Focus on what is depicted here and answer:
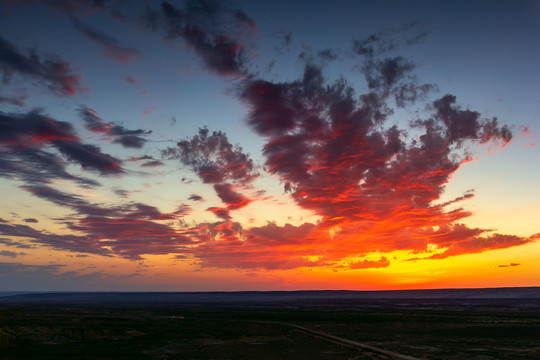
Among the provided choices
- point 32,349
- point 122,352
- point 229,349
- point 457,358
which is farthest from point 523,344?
point 32,349

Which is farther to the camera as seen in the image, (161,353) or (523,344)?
(523,344)

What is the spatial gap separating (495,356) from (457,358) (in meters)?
4.23

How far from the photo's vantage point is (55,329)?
175ft

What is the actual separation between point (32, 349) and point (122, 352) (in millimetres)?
9767

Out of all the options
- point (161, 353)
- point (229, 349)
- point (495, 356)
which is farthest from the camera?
point (229, 349)

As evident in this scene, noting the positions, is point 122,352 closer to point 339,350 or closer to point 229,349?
point 229,349

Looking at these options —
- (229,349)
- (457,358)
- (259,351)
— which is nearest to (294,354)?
(259,351)

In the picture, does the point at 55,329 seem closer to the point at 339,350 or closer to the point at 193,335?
the point at 193,335

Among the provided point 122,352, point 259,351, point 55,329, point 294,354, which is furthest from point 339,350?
point 55,329

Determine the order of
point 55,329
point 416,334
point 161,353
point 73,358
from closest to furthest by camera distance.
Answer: point 73,358 < point 161,353 < point 55,329 < point 416,334

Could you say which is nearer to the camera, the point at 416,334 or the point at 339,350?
the point at 339,350

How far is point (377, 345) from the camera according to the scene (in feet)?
149

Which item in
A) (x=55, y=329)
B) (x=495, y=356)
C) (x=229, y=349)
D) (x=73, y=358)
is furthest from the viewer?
(x=55, y=329)

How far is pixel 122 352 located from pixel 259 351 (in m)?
14.3
